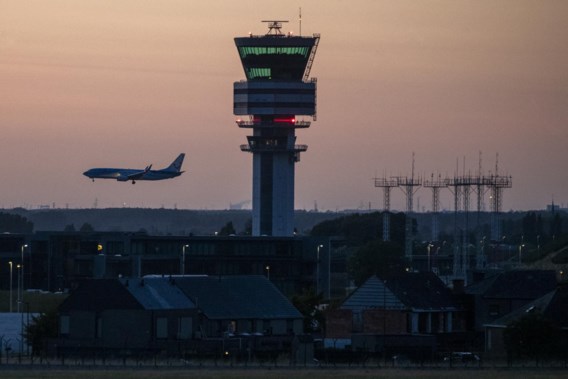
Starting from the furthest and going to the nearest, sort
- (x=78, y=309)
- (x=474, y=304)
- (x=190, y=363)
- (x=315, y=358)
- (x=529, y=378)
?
(x=474, y=304), (x=78, y=309), (x=315, y=358), (x=190, y=363), (x=529, y=378)

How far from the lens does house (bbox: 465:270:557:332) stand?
395 ft

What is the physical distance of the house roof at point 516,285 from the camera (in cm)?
12094

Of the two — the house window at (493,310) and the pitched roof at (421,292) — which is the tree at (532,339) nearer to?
the pitched roof at (421,292)

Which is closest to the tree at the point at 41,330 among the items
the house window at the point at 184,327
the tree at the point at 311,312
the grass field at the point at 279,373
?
the house window at the point at 184,327

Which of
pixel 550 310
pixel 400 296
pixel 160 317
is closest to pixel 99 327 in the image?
pixel 160 317

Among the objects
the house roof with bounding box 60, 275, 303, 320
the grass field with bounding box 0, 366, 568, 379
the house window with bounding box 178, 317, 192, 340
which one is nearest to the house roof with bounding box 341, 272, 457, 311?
the house roof with bounding box 60, 275, 303, 320

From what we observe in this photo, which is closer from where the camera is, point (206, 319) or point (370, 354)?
point (370, 354)

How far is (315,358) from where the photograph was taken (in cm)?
9781

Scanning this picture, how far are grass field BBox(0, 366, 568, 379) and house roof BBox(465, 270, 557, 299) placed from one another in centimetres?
3329

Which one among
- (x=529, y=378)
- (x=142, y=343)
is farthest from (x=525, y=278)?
(x=529, y=378)

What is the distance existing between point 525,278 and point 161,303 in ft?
105

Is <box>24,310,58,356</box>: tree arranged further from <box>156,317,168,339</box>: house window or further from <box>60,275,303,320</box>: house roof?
<box>156,317,168,339</box>: house window

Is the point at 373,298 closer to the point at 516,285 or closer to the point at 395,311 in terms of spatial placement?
the point at 395,311

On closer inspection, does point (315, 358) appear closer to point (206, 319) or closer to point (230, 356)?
point (230, 356)
